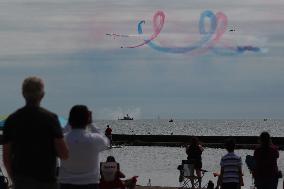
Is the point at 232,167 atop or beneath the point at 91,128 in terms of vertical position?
beneath

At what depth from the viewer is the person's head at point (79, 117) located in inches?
303

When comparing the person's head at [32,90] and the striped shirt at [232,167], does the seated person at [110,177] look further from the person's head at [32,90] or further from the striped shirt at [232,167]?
the person's head at [32,90]

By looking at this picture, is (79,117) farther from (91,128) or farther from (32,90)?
(32,90)

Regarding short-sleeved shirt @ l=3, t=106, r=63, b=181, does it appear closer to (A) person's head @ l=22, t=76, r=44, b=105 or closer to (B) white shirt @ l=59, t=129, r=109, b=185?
(A) person's head @ l=22, t=76, r=44, b=105

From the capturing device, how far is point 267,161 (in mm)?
12234

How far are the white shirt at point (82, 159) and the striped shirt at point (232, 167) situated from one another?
5.12 m

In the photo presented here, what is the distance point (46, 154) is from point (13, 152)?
0.27m

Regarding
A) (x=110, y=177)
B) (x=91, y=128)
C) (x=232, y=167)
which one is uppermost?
(x=91, y=128)

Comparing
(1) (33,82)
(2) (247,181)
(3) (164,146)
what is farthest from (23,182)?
(3) (164,146)

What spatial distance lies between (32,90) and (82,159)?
1.03 m

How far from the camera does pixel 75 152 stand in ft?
25.3

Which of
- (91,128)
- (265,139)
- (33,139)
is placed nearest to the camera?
(33,139)

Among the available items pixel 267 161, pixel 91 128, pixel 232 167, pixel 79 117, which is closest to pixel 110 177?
pixel 232 167

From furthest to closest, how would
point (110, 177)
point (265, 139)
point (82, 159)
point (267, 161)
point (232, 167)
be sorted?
1. point (110, 177)
2. point (232, 167)
3. point (267, 161)
4. point (265, 139)
5. point (82, 159)
